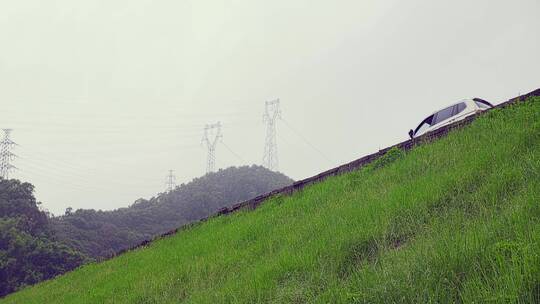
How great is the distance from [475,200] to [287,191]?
7.69 metres

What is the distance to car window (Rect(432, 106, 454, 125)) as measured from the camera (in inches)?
603

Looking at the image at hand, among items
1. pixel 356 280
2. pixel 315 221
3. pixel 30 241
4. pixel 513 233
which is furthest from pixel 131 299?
pixel 30 241

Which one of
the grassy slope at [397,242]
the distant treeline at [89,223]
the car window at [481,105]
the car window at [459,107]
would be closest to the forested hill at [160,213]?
the distant treeline at [89,223]

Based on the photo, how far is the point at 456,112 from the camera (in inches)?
590

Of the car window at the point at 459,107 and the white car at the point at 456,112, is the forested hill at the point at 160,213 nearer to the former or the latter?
the white car at the point at 456,112

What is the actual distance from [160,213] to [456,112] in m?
50.3

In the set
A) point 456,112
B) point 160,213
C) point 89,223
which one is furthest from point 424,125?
point 160,213

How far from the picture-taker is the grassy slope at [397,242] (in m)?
3.69

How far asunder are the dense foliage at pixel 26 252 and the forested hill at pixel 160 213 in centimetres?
396

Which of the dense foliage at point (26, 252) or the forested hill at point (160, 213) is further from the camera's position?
the forested hill at point (160, 213)

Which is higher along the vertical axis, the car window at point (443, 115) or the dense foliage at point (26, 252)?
the car window at point (443, 115)

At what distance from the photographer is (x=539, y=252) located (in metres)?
3.34

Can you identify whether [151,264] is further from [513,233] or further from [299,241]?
[513,233]

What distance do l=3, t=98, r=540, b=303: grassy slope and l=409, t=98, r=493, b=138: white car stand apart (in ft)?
17.0
